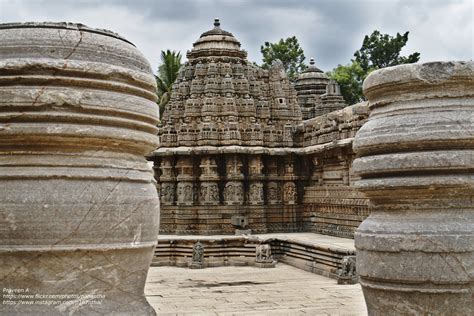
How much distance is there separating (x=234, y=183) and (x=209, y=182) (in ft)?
2.30

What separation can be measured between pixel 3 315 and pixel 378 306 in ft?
5.25

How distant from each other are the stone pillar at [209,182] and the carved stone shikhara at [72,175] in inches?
560

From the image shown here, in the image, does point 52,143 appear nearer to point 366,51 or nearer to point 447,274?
point 447,274

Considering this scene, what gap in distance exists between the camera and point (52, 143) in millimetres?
2164

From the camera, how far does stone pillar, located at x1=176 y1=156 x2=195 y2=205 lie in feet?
55.2

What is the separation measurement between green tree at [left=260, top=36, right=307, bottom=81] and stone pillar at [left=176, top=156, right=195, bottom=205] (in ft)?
71.4

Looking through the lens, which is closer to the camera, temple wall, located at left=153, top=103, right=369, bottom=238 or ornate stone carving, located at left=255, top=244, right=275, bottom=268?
ornate stone carving, located at left=255, top=244, right=275, bottom=268

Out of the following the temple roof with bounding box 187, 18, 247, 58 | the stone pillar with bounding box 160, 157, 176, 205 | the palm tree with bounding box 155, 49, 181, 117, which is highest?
the palm tree with bounding box 155, 49, 181, 117

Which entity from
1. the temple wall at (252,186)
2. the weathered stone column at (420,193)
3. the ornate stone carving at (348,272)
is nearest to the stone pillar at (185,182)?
the temple wall at (252,186)

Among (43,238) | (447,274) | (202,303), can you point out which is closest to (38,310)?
(43,238)

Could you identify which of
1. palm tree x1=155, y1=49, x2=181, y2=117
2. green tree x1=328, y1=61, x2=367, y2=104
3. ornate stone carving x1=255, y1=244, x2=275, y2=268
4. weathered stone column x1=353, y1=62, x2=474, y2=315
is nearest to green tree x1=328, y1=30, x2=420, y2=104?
green tree x1=328, y1=61, x2=367, y2=104

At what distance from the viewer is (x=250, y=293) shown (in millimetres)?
9938

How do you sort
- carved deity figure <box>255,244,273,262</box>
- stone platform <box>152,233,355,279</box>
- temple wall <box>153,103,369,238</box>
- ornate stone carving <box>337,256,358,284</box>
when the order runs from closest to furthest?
1. ornate stone carving <box>337,256,358,284</box>
2. carved deity figure <box>255,244,273,262</box>
3. stone platform <box>152,233,355,279</box>
4. temple wall <box>153,103,369,238</box>

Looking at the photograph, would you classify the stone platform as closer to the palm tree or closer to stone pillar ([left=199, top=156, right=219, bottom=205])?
stone pillar ([left=199, top=156, right=219, bottom=205])
